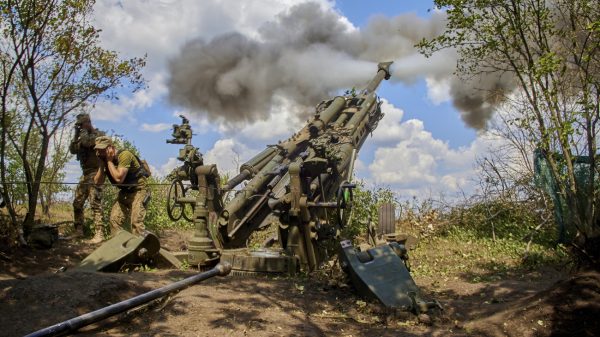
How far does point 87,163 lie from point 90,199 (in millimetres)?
605

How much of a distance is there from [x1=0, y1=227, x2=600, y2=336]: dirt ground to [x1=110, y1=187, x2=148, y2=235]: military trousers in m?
2.27

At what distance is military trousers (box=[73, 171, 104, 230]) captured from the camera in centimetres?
926

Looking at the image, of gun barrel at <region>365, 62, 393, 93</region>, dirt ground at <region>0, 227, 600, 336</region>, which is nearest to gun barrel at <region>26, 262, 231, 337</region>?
dirt ground at <region>0, 227, 600, 336</region>

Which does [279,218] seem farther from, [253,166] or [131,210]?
[131,210]

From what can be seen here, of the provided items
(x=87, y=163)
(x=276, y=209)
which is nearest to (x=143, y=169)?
(x=87, y=163)

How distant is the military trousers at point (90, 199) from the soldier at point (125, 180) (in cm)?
60

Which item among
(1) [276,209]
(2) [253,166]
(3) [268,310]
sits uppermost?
(2) [253,166]

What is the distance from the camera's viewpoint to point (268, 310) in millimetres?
5309

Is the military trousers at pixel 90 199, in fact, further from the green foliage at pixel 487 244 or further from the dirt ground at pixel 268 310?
the green foliage at pixel 487 244

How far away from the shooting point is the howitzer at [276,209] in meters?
7.46

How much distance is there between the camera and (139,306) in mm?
5082

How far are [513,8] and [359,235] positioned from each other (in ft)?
17.9

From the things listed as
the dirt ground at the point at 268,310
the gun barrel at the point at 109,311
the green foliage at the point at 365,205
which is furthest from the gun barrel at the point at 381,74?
the gun barrel at the point at 109,311

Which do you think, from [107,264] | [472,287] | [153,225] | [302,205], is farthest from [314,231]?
[153,225]
